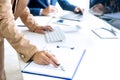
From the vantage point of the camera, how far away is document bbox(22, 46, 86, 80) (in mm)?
975

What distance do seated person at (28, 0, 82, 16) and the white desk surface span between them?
55cm

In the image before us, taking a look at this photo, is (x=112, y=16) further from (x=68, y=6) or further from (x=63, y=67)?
(x=68, y=6)

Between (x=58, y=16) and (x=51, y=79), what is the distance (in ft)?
4.16

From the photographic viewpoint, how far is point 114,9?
59.3 inches

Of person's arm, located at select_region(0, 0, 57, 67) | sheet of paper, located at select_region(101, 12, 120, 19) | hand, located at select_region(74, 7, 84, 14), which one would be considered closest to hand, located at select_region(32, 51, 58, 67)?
person's arm, located at select_region(0, 0, 57, 67)

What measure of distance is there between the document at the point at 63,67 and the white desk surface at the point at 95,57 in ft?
0.08

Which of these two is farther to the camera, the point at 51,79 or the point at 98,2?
the point at 98,2

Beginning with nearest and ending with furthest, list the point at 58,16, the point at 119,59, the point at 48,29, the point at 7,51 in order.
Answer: the point at 119,59, the point at 48,29, the point at 58,16, the point at 7,51

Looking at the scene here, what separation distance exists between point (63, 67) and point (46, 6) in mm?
1650

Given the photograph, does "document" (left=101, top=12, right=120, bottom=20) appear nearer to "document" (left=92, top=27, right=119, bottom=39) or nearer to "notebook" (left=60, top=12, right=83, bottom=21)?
"document" (left=92, top=27, right=119, bottom=39)

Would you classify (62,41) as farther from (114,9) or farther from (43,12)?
(43,12)

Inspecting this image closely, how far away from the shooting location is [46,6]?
2588 mm

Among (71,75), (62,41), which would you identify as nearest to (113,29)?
(62,41)

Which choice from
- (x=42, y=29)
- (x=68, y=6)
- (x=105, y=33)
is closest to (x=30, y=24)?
(x=42, y=29)
